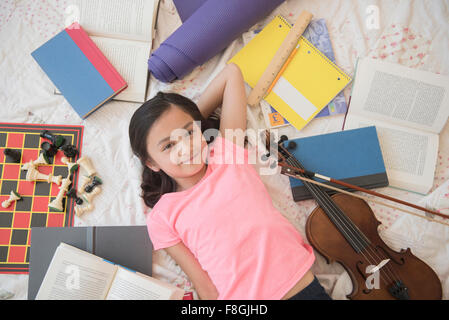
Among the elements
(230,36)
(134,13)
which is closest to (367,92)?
(230,36)

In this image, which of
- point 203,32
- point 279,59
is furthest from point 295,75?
point 203,32

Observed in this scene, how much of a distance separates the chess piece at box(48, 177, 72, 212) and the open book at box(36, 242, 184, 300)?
186mm

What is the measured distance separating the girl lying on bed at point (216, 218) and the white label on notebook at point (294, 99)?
0.89 ft

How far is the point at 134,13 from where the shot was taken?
4.44 feet

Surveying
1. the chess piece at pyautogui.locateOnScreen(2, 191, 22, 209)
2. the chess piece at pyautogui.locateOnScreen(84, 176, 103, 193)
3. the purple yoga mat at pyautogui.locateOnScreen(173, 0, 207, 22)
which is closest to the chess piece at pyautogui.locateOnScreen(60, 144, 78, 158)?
the chess piece at pyautogui.locateOnScreen(84, 176, 103, 193)

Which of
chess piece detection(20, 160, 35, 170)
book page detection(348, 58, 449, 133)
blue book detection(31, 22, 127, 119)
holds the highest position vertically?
book page detection(348, 58, 449, 133)

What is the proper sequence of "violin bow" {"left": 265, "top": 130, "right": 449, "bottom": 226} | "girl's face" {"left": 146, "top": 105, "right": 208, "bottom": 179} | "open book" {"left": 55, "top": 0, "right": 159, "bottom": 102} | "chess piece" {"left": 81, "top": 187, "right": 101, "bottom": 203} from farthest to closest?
"open book" {"left": 55, "top": 0, "right": 159, "bottom": 102} < "chess piece" {"left": 81, "top": 187, "right": 101, "bottom": 203} < "violin bow" {"left": 265, "top": 130, "right": 449, "bottom": 226} < "girl's face" {"left": 146, "top": 105, "right": 208, "bottom": 179}

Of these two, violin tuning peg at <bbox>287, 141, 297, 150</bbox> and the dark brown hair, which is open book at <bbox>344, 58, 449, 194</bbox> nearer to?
violin tuning peg at <bbox>287, 141, 297, 150</bbox>

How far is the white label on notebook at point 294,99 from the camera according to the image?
1.33 meters

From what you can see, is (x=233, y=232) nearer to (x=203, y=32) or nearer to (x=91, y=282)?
(x=91, y=282)

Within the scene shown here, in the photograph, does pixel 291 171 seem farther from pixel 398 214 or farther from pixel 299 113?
pixel 398 214

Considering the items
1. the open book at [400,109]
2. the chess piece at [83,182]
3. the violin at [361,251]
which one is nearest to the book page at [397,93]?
the open book at [400,109]

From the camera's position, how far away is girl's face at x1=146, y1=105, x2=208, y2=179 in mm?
1007

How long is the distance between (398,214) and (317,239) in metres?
0.38
